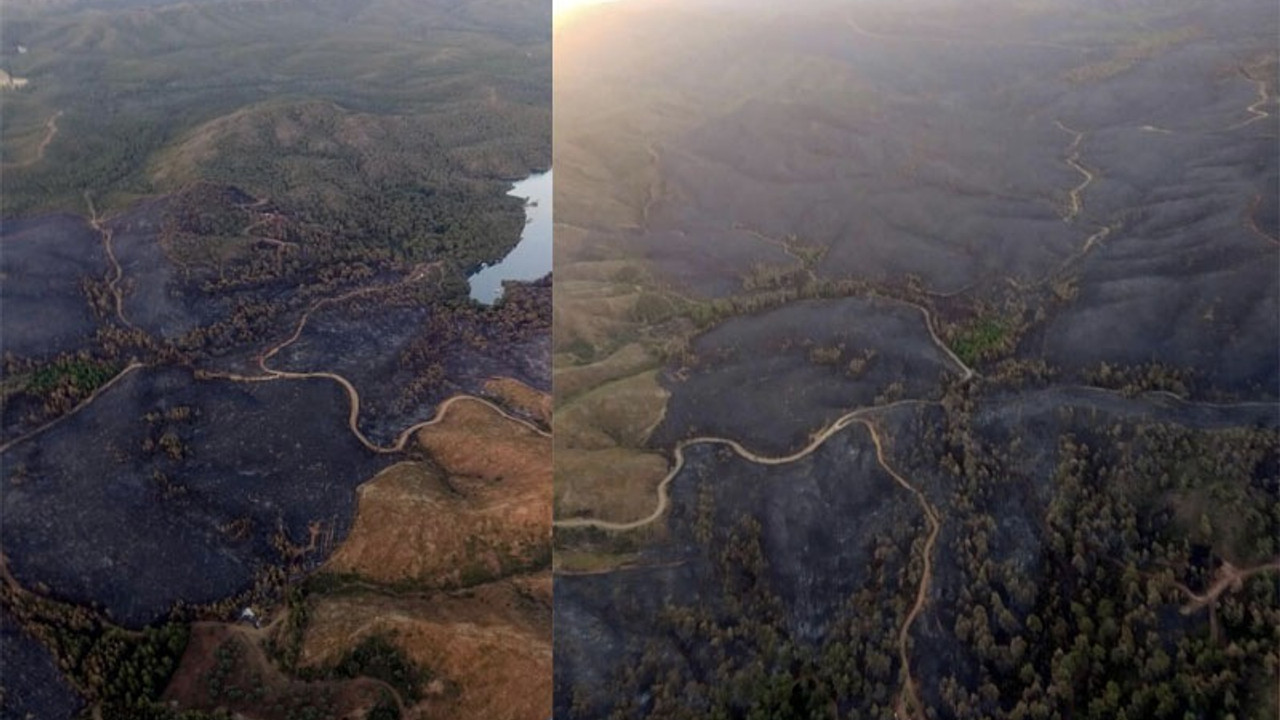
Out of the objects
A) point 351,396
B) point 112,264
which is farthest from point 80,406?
point 112,264

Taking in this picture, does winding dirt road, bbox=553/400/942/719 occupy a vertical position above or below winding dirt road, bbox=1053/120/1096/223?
below

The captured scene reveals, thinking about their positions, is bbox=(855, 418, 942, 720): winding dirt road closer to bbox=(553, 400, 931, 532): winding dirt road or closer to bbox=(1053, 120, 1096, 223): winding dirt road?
bbox=(553, 400, 931, 532): winding dirt road

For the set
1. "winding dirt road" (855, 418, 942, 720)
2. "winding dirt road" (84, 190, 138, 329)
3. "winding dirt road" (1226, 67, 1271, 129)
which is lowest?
"winding dirt road" (855, 418, 942, 720)

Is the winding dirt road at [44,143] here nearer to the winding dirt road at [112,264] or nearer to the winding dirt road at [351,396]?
the winding dirt road at [112,264]

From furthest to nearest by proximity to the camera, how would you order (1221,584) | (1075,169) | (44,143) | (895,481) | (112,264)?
(1075,169) < (44,143) < (112,264) < (895,481) < (1221,584)

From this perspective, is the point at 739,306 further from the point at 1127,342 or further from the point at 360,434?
the point at 360,434

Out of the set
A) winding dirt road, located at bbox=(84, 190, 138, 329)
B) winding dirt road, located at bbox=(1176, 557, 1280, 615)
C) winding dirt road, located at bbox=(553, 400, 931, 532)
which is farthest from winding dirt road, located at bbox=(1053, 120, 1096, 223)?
winding dirt road, located at bbox=(84, 190, 138, 329)

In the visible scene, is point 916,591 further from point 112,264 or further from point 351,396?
point 112,264

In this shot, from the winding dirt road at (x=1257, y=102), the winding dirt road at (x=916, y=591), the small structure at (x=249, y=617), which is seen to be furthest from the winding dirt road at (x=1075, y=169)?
the small structure at (x=249, y=617)

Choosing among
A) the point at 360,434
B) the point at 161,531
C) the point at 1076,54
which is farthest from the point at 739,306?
the point at 1076,54

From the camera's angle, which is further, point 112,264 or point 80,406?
point 112,264

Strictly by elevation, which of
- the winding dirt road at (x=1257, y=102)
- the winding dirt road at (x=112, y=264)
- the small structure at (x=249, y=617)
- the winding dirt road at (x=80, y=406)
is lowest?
the small structure at (x=249, y=617)

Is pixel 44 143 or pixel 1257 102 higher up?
pixel 1257 102
